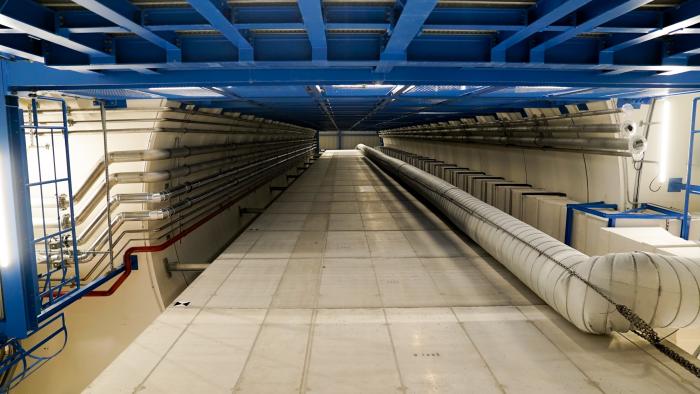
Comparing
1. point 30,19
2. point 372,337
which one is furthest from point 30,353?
point 372,337

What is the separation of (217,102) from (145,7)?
458 cm

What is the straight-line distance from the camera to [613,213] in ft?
23.9

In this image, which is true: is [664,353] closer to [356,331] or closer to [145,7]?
[356,331]

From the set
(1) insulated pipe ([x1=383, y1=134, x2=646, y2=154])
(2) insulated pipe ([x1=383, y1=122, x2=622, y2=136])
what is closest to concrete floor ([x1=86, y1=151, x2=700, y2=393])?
(1) insulated pipe ([x1=383, y1=134, x2=646, y2=154])

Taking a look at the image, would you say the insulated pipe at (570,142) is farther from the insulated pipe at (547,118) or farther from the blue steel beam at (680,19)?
the blue steel beam at (680,19)

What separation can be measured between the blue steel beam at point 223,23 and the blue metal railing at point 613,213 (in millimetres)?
6581

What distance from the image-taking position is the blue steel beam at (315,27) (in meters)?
2.86

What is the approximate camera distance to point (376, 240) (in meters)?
8.16

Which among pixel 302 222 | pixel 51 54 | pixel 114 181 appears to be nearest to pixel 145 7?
pixel 51 54

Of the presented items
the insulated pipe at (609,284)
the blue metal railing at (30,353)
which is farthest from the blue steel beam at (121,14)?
the insulated pipe at (609,284)

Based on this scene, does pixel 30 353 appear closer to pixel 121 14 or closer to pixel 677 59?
pixel 121 14

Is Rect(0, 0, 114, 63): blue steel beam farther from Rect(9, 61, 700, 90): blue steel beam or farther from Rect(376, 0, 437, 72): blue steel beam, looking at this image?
Rect(376, 0, 437, 72): blue steel beam

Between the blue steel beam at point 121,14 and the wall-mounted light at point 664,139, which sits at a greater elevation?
the blue steel beam at point 121,14

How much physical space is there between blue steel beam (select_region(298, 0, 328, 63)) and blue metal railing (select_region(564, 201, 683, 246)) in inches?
235
